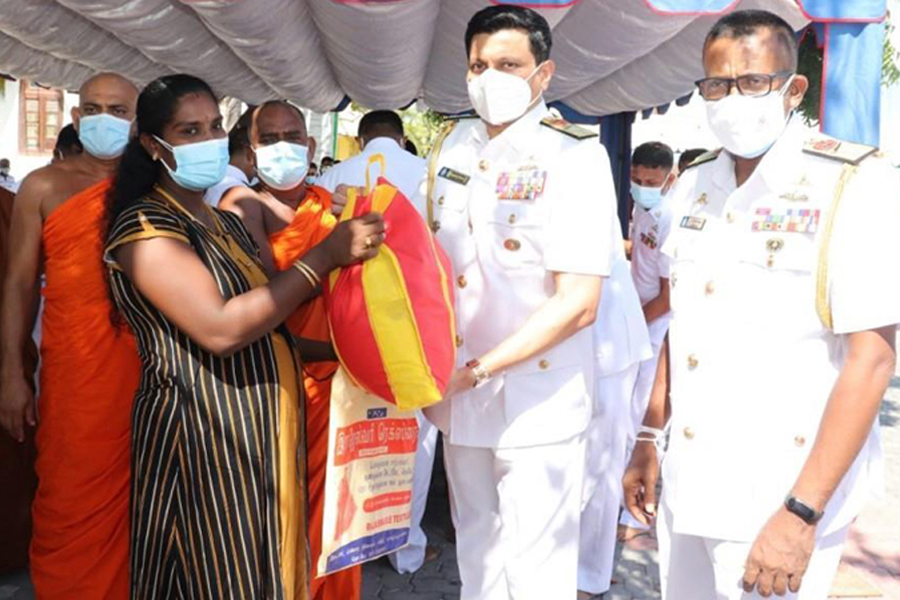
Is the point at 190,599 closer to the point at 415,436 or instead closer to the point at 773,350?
the point at 415,436

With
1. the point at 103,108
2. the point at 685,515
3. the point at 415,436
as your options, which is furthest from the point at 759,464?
the point at 103,108

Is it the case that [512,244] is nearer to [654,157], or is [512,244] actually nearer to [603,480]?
[603,480]

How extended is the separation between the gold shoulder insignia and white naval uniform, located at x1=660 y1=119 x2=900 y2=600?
2 cm

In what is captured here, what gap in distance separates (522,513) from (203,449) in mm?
840

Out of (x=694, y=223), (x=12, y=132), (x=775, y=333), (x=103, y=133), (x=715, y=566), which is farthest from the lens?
(x=12, y=132)

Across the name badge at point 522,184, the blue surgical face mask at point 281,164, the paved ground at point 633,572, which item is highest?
the blue surgical face mask at point 281,164

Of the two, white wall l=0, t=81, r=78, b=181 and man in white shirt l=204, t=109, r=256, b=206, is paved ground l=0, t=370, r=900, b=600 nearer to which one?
man in white shirt l=204, t=109, r=256, b=206

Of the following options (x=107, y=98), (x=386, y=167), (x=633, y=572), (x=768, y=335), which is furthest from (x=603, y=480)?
(x=107, y=98)

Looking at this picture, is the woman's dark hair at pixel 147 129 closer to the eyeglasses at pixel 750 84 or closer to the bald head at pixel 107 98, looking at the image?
the bald head at pixel 107 98

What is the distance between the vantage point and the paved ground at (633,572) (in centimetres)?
362

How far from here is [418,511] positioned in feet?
12.9

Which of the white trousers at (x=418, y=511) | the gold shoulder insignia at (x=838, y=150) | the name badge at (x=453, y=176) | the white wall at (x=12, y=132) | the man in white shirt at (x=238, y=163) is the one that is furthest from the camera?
the white wall at (x=12, y=132)

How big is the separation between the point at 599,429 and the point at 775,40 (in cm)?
203

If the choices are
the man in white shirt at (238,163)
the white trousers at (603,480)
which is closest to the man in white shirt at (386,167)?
the man in white shirt at (238,163)
